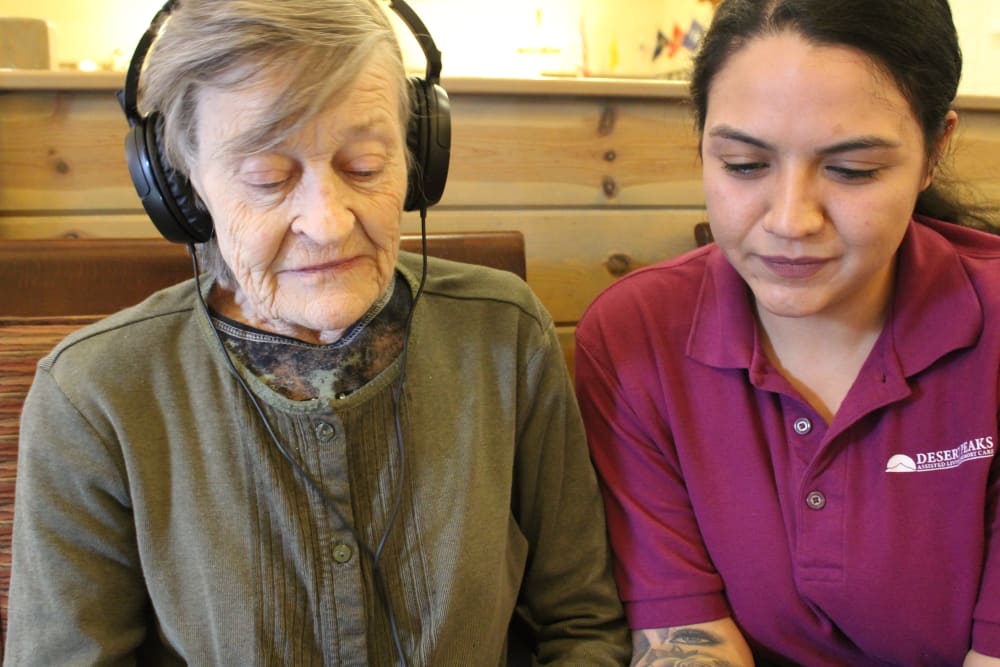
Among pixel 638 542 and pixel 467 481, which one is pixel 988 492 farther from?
pixel 467 481

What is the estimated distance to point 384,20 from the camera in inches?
34.9

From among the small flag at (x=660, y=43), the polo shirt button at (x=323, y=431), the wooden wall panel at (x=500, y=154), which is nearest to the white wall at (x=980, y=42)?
the small flag at (x=660, y=43)

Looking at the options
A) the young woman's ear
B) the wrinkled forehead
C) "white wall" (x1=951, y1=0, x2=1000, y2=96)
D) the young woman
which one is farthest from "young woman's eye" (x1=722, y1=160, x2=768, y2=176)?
"white wall" (x1=951, y1=0, x2=1000, y2=96)

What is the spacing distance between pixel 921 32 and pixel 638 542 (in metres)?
0.65

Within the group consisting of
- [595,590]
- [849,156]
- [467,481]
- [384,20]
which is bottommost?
[595,590]

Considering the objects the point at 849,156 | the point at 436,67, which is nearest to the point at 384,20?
the point at 436,67

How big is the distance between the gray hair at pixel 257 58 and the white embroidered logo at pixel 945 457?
71cm

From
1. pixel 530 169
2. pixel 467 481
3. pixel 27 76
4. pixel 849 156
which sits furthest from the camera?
pixel 530 169

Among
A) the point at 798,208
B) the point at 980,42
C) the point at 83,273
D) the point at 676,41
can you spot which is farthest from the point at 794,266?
the point at 676,41

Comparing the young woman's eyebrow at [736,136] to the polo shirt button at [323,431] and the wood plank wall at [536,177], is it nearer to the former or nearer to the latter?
the polo shirt button at [323,431]

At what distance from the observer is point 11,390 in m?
1.10

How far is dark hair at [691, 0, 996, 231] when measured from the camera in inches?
33.5

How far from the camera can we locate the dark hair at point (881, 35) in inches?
33.5

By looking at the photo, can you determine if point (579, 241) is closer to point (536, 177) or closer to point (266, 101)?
point (536, 177)
